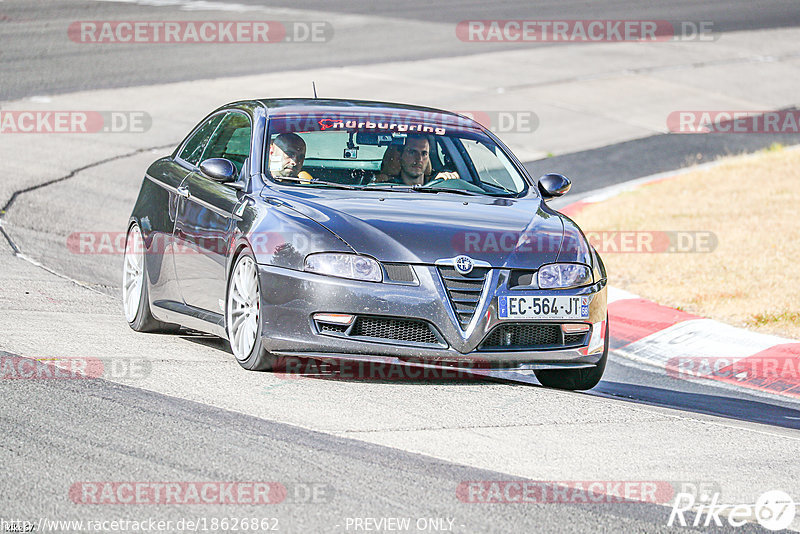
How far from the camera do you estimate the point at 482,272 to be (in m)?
6.56

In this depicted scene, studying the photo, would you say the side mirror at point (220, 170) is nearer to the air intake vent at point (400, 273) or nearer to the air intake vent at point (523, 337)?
the air intake vent at point (400, 273)

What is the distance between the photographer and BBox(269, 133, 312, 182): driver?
296 inches

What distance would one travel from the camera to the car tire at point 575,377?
7219mm

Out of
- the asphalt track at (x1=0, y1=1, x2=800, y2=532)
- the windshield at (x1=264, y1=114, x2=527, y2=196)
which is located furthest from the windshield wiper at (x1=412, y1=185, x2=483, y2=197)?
the asphalt track at (x1=0, y1=1, x2=800, y2=532)

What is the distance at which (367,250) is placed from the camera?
255 inches

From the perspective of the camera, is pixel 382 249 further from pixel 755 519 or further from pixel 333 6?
pixel 333 6

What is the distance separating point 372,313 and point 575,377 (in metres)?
1.53

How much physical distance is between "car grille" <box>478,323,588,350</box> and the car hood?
1.09 feet

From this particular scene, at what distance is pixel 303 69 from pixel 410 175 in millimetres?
14155

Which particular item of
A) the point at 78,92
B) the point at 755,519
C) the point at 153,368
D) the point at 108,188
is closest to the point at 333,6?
the point at 78,92

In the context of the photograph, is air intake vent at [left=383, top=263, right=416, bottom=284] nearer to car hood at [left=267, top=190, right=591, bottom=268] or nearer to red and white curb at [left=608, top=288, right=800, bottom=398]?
car hood at [left=267, top=190, right=591, bottom=268]

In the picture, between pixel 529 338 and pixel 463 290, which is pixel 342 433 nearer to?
pixel 463 290

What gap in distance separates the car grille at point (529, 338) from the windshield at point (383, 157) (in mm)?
1283

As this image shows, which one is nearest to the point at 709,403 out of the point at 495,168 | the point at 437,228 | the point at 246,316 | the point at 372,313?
the point at 495,168
